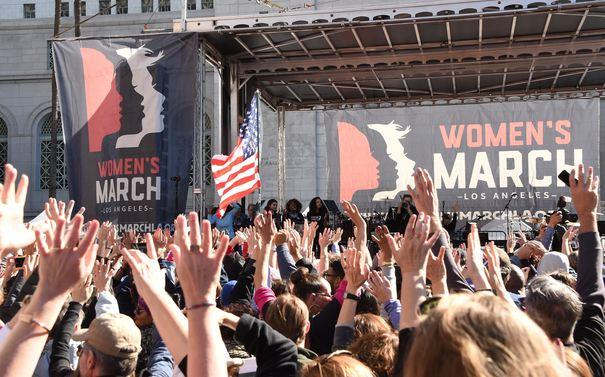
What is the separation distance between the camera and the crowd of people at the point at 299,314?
1.31 meters

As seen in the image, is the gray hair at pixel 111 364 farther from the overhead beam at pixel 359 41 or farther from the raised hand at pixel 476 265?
the overhead beam at pixel 359 41

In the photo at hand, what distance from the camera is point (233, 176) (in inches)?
467

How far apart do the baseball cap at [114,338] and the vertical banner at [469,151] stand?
47.4ft

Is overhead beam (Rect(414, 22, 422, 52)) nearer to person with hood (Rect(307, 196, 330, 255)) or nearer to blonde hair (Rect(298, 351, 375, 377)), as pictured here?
person with hood (Rect(307, 196, 330, 255))

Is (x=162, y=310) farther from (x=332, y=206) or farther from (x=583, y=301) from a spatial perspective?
(x=332, y=206)

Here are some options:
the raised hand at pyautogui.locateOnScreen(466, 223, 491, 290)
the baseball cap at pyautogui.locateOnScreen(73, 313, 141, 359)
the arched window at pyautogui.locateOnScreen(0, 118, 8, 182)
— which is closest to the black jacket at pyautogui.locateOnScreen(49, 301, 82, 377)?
the baseball cap at pyautogui.locateOnScreen(73, 313, 141, 359)

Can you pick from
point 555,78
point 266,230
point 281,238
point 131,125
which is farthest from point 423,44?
point 266,230

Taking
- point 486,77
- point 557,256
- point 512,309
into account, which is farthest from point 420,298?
point 486,77

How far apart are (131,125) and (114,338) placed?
988cm

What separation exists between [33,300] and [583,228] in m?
2.72

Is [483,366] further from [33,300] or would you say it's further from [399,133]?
[399,133]

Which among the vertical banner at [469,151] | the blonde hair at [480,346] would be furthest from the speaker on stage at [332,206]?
the blonde hair at [480,346]

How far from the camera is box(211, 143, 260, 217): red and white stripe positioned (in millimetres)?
11547

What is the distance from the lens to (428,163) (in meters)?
17.3
